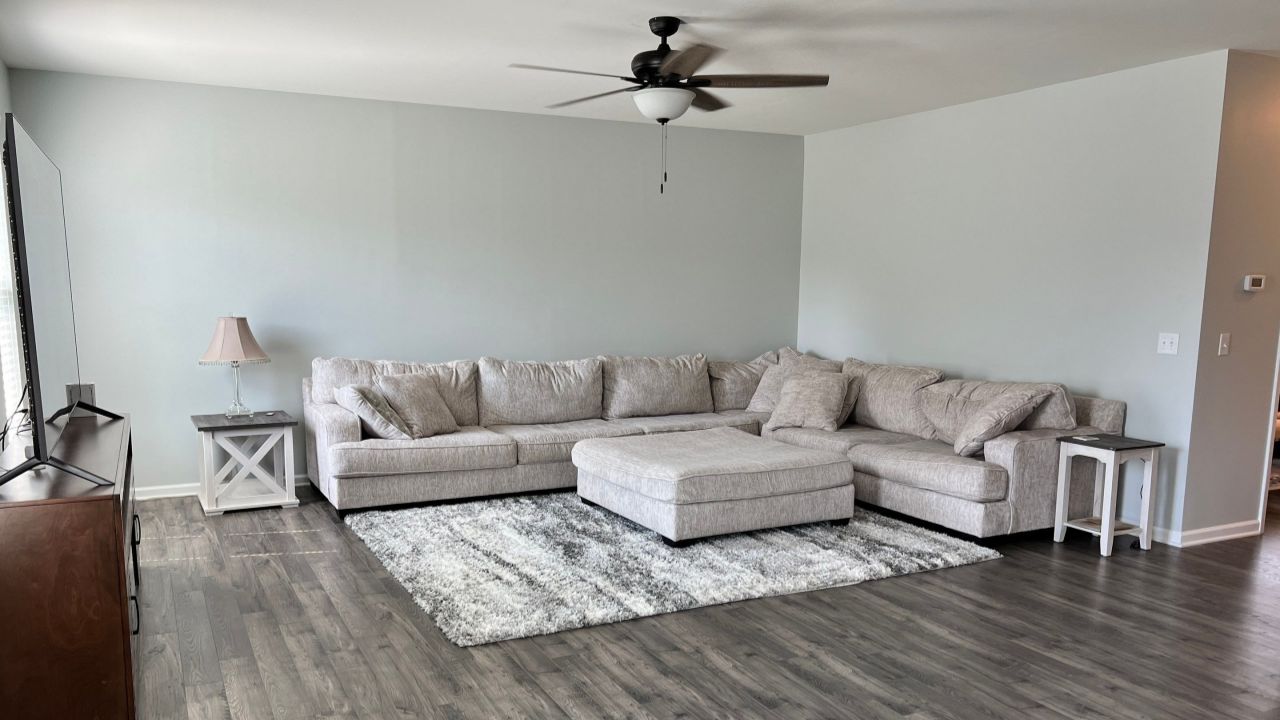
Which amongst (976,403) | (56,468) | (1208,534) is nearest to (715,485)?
(976,403)

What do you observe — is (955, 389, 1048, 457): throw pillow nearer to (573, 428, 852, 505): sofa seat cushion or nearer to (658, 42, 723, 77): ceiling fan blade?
(573, 428, 852, 505): sofa seat cushion

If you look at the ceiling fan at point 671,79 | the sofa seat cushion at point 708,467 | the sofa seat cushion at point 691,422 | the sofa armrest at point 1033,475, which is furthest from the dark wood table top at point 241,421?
the sofa armrest at point 1033,475

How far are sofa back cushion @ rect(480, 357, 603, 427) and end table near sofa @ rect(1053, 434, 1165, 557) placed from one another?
288 cm

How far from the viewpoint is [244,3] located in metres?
3.62

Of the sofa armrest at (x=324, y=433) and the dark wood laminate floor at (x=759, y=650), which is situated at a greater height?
the sofa armrest at (x=324, y=433)

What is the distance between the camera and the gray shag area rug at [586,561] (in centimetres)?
359

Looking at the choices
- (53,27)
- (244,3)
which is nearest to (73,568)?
(244,3)

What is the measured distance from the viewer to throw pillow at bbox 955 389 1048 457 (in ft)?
15.5

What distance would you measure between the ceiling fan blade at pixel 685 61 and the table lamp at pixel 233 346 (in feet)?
9.48

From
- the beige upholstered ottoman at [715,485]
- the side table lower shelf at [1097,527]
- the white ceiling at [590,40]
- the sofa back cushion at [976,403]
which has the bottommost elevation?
the side table lower shelf at [1097,527]

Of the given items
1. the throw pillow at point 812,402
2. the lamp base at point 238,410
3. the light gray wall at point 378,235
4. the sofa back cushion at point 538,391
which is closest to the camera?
the light gray wall at point 378,235

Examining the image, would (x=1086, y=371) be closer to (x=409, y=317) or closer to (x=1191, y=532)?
(x=1191, y=532)

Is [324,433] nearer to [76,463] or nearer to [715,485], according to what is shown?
[715,485]

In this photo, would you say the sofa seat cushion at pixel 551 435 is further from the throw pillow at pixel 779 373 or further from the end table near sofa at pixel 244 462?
the end table near sofa at pixel 244 462
